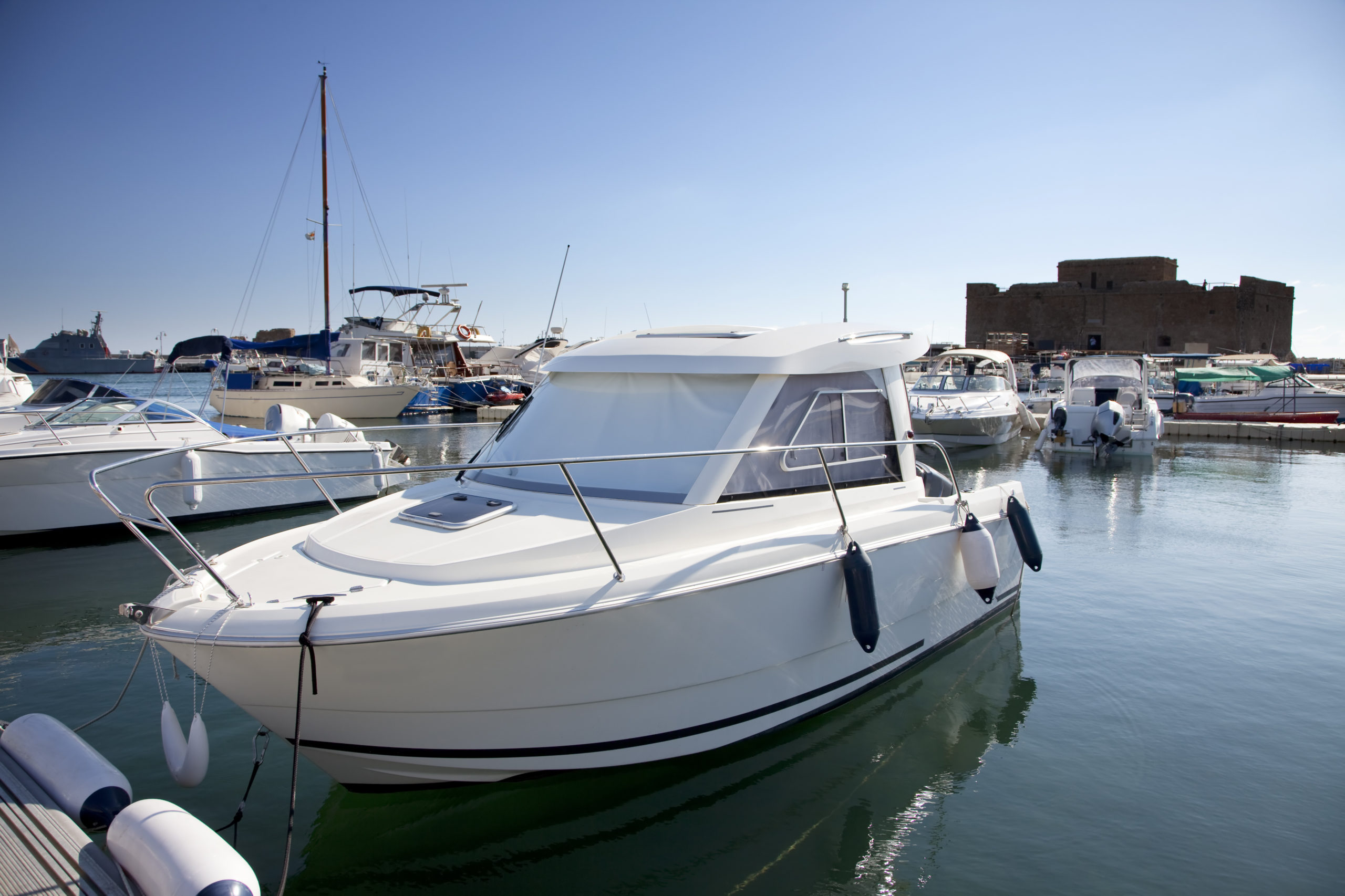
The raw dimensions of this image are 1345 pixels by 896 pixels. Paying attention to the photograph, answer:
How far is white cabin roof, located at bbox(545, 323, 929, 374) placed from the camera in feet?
Result: 14.4

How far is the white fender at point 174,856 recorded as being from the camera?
8.20ft

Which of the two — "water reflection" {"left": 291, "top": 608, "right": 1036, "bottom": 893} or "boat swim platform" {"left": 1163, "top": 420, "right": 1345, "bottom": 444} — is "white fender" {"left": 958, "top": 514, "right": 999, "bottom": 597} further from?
"boat swim platform" {"left": 1163, "top": 420, "right": 1345, "bottom": 444}

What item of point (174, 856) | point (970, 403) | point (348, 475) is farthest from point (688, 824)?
point (970, 403)

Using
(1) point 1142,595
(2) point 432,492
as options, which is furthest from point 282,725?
(1) point 1142,595

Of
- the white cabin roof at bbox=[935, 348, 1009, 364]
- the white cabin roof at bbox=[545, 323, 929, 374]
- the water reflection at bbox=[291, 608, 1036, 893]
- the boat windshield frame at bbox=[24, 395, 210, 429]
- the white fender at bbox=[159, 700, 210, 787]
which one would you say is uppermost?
the white cabin roof at bbox=[935, 348, 1009, 364]

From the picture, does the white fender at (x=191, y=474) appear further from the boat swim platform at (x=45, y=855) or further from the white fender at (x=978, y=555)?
the white fender at (x=978, y=555)

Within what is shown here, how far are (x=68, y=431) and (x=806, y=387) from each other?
9702 millimetres

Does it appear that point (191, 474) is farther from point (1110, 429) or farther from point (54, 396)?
point (1110, 429)

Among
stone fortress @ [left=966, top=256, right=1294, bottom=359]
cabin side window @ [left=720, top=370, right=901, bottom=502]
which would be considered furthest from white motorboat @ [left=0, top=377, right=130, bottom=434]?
stone fortress @ [left=966, top=256, right=1294, bottom=359]

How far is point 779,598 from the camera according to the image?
12.5 ft

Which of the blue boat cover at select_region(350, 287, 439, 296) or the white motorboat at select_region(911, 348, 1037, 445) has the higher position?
the blue boat cover at select_region(350, 287, 439, 296)

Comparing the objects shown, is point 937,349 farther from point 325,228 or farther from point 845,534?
point 845,534

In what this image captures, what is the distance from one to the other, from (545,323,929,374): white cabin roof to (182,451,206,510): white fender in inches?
238

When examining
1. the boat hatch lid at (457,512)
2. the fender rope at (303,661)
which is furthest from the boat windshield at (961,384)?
the fender rope at (303,661)
